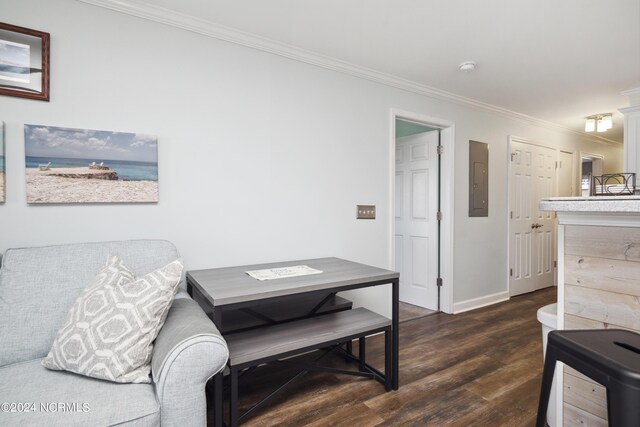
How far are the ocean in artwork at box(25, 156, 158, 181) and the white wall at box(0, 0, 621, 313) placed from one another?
0.22 ft

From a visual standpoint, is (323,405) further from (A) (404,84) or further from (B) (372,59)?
(A) (404,84)

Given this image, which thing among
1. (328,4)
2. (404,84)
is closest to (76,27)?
(328,4)

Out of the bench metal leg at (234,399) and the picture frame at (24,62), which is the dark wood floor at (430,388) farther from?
the picture frame at (24,62)

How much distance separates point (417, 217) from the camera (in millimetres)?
3717

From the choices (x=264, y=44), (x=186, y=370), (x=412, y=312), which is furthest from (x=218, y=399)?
(x=412, y=312)

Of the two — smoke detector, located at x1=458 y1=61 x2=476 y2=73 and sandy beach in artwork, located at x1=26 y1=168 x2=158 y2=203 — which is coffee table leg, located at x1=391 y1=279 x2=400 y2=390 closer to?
sandy beach in artwork, located at x1=26 y1=168 x2=158 y2=203

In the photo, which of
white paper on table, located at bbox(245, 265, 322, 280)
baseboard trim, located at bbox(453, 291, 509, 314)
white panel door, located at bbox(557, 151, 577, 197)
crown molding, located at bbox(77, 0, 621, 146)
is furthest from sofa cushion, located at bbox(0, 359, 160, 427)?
white panel door, located at bbox(557, 151, 577, 197)

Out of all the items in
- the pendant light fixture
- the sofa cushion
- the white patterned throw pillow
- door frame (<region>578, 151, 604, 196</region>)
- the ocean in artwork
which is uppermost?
the pendant light fixture

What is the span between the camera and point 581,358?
39.4 inches

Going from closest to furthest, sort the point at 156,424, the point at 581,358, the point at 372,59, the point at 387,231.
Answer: the point at 581,358 → the point at 156,424 → the point at 372,59 → the point at 387,231

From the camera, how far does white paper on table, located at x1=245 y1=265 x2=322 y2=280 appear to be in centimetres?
189

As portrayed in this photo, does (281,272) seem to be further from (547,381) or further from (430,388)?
(547,381)

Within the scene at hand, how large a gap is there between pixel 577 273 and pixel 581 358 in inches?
24.9

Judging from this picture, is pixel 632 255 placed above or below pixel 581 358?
above
